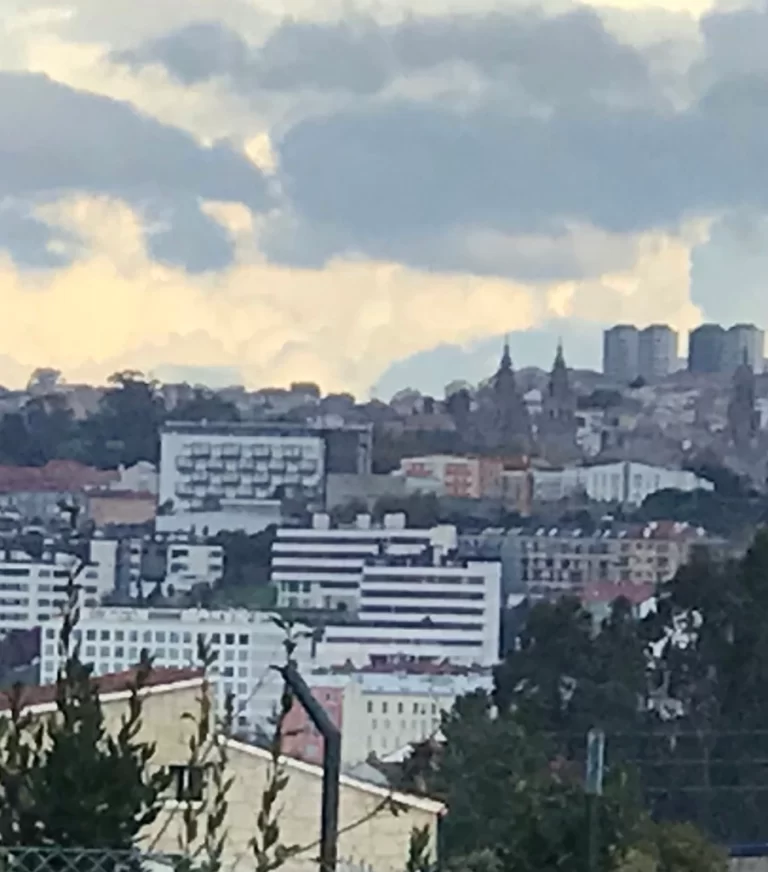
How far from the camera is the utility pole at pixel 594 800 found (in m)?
6.10

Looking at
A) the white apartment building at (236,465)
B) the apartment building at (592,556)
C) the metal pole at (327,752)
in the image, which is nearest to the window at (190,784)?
the metal pole at (327,752)

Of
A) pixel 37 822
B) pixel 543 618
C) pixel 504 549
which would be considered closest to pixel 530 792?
pixel 37 822

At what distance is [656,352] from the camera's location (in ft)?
400

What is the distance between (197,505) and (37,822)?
7973cm

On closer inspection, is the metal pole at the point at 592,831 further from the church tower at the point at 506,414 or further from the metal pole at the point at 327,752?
the church tower at the point at 506,414

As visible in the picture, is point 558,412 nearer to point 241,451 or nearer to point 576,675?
point 241,451

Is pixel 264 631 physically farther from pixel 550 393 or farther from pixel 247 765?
pixel 550 393

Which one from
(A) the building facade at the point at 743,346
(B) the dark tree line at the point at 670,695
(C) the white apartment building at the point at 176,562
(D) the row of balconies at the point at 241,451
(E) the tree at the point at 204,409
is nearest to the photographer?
(B) the dark tree line at the point at 670,695

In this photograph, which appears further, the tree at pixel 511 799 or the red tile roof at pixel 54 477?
the red tile roof at pixel 54 477

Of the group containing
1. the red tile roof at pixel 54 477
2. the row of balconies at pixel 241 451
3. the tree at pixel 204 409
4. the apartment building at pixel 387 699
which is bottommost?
the apartment building at pixel 387 699

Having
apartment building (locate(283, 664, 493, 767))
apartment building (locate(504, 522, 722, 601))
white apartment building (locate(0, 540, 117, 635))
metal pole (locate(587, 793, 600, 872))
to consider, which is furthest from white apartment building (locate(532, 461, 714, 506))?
metal pole (locate(587, 793, 600, 872))

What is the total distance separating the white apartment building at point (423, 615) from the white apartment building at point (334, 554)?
678mm

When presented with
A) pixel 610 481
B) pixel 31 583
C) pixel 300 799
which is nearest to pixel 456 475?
pixel 610 481

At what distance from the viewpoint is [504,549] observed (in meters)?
71.6
